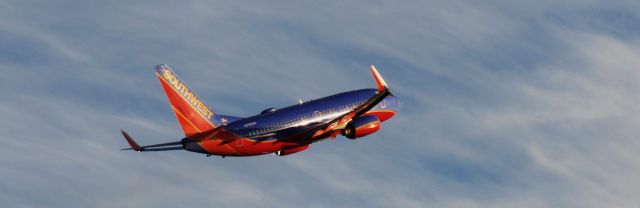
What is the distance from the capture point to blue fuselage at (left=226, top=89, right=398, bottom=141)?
171250 mm

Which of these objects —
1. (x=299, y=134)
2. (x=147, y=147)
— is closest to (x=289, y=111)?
(x=299, y=134)

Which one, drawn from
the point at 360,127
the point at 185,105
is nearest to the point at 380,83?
the point at 360,127

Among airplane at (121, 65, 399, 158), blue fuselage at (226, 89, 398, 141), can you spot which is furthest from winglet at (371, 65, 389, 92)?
blue fuselage at (226, 89, 398, 141)

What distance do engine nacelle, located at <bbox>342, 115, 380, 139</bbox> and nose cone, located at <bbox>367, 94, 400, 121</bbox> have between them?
35.6 ft

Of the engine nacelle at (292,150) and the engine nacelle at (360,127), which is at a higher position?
the engine nacelle at (360,127)

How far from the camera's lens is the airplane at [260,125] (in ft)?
557

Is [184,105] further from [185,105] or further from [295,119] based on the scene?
[295,119]

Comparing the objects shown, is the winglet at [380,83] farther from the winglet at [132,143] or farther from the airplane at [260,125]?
the winglet at [132,143]

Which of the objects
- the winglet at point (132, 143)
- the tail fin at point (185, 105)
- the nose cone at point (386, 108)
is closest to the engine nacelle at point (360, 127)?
the nose cone at point (386, 108)

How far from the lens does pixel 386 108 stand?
192500mm

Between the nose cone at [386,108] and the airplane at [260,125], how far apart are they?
991cm

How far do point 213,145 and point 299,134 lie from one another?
36.0ft

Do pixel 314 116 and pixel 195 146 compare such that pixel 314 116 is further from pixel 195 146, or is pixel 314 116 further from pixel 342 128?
pixel 195 146

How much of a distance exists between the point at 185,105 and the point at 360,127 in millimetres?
20352
